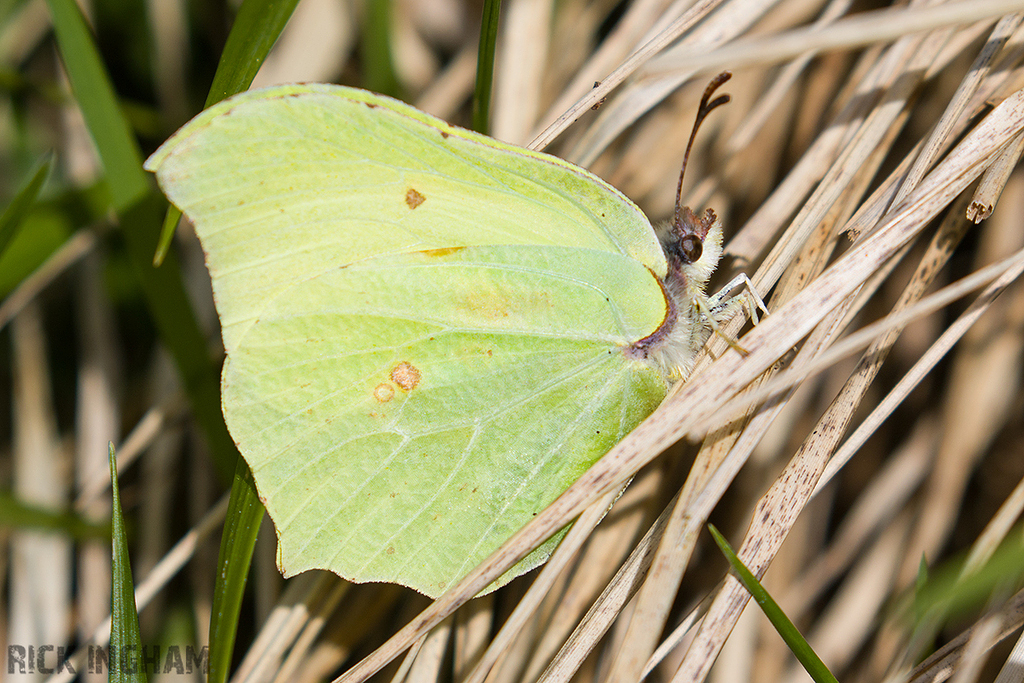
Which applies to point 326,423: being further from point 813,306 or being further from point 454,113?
point 454,113

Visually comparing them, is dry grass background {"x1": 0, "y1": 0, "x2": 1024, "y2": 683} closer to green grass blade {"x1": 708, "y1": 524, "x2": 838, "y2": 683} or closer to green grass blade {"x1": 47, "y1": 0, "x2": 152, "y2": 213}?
green grass blade {"x1": 708, "y1": 524, "x2": 838, "y2": 683}

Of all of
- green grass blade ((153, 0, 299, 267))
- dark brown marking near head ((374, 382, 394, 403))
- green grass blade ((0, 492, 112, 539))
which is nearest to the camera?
green grass blade ((153, 0, 299, 267))

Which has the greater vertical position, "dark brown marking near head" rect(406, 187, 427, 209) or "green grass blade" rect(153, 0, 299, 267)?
"green grass blade" rect(153, 0, 299, 267)

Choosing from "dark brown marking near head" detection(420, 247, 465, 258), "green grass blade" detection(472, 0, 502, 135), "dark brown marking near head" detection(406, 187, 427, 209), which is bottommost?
"dark brown marking near head" detection(420, 247, 465, 258)

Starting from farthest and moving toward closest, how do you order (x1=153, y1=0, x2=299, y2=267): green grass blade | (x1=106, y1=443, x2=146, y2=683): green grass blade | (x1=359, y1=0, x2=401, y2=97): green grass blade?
(x1=359, y1=0, x2=401, y2=97): green grass blade, (x1=153, y1=0, x2=299, y2=267): green grass blade, (x1=106, y1=443, x2=146, y2=683): green grass blade

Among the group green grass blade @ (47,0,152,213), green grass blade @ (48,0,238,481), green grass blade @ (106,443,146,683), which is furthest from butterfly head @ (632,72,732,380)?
green grass blade @ (47,0,152,213)

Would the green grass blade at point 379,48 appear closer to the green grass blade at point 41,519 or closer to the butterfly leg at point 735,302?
the butterfly leg at point 735,302

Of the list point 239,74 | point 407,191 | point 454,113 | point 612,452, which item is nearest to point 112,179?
point 239,74
